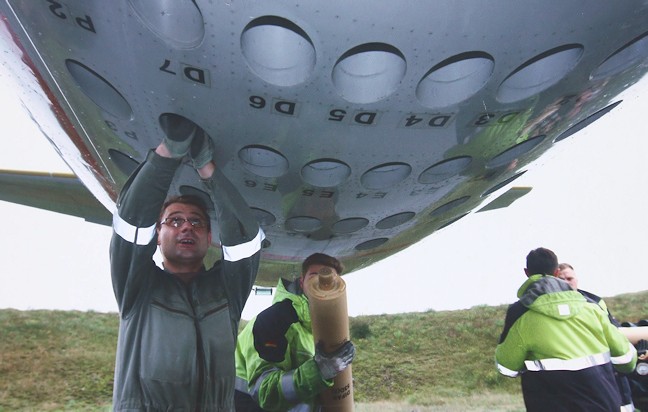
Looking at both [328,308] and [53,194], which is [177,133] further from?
[53,194]

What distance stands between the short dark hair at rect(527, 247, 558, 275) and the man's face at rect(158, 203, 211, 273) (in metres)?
2.41

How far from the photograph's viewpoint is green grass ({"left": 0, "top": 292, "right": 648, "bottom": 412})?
16.2m

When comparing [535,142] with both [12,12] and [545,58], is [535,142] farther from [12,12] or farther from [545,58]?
[12,12]

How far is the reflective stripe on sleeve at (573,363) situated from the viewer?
356cm

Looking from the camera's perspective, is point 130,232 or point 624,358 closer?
point 130,232

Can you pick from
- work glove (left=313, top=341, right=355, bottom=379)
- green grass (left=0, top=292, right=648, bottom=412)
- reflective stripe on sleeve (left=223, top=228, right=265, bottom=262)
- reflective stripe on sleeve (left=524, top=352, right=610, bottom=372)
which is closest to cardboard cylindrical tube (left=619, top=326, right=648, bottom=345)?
reflective stripe on sleeve (left=524, top=352, right=610, bottom=372)

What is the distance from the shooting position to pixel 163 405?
2.41 m

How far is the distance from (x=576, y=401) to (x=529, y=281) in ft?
2.69

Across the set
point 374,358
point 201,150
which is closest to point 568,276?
point 201,150

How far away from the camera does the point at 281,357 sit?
11.1 feet

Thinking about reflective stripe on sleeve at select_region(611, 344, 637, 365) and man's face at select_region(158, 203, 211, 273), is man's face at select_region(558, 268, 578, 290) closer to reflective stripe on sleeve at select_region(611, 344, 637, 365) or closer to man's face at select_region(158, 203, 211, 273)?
reflective stripe on sleeve at select_region(611, 344, 637, 365)

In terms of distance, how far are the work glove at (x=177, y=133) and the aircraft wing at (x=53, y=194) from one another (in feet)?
13.5

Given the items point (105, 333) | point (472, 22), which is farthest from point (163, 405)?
point (105, 333)

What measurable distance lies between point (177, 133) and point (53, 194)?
16.3ft
